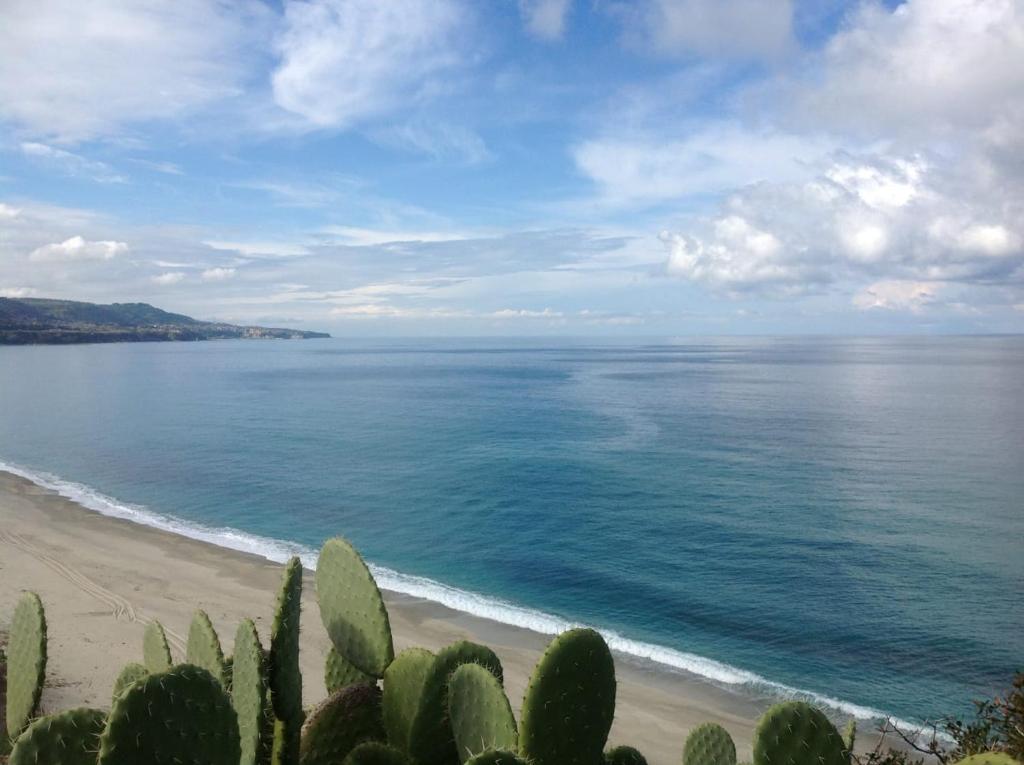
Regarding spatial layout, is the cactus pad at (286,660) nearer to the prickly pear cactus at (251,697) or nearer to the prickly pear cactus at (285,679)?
the prickly pear cactus at (285,679)

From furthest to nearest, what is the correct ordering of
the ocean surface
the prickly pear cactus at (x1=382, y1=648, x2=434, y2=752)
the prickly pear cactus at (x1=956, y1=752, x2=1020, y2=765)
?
the ocean surface
the prickly pear cactus at (x1=382, y1=648, x2=434, y2=752)
the prickly pear cactus at (x1=956, y1=752, x2=1020, y2=765)

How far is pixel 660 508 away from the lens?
105 feet

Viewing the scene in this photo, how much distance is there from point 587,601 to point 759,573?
19.1 ft

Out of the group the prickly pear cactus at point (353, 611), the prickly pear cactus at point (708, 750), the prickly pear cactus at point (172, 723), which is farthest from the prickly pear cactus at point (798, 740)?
the prickly pear cactus at point (172, 723)

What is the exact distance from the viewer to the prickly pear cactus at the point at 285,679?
3.74m

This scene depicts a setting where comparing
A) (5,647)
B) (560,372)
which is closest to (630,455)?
(5,647)

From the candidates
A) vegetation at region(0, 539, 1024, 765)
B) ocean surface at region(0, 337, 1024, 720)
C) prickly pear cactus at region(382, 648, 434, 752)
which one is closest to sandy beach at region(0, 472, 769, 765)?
ocean surface at region(0, 337, 1024, 720)

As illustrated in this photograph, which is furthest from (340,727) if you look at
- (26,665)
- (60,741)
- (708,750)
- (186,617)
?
(186,617)

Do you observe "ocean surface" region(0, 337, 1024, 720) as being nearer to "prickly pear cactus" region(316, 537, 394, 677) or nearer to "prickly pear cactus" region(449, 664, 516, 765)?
"prickly pear cactus" region(316, 537, 394, 677)

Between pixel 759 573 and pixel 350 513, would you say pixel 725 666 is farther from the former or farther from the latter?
pixel 350 513

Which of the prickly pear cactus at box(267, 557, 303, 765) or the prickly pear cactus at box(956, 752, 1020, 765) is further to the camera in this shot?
the prickly pear cactus at box(267, 557, 303, 765)

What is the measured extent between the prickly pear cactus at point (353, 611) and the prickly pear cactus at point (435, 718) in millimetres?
739

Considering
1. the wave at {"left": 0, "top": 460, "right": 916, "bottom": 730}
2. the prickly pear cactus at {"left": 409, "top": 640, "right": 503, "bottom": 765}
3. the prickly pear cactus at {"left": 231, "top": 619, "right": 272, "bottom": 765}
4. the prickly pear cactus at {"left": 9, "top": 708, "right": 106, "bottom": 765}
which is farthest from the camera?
the wave at {"left": 0, "top": 460, "right": 916, "bottom": 730}

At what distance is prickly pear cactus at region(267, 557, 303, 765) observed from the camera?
374 cm
